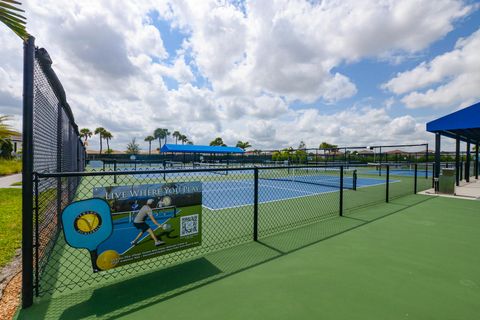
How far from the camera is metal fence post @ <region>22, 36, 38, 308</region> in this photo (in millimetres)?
2764

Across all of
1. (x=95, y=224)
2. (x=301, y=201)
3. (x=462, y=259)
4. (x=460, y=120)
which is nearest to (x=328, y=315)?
(x=95, y=224)

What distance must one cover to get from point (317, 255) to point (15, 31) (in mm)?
4762

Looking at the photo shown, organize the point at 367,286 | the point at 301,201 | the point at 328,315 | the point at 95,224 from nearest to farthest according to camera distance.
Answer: the point at 328,315, the point at 95,224, the point at 367,286, the point at 301,201

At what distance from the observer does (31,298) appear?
2.96 meters

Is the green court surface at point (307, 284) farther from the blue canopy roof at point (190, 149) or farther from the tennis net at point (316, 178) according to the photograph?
the blue canopy roof at point (190, 149)

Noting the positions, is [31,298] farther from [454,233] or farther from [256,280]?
[454,233]

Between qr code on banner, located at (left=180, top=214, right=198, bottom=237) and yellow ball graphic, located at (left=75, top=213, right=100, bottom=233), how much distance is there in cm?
120

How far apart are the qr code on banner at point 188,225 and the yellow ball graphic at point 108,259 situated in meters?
0.96

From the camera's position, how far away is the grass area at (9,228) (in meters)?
4.47

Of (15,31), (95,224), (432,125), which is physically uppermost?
(432,125)

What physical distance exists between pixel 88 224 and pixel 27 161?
97 cm

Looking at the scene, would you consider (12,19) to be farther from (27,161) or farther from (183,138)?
(183,138)

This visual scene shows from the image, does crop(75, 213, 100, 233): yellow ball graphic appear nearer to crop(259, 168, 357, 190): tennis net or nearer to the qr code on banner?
the qr code on banner

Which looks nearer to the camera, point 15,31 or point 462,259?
point 15,31
